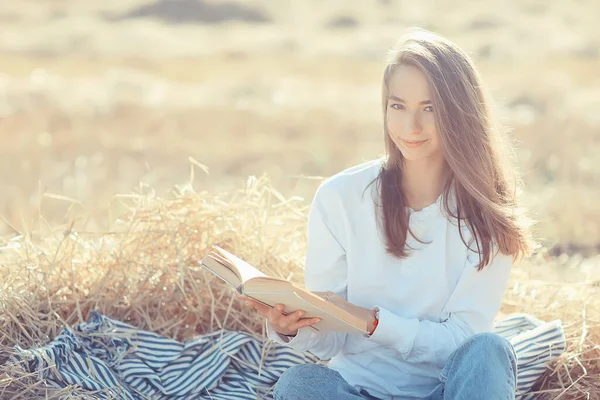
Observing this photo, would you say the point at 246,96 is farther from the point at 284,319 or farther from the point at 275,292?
the point at 275,292

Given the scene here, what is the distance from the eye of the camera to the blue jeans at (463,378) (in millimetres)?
2881

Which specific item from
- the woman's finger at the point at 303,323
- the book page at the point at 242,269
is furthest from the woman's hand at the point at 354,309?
the book page at the point at 242,269

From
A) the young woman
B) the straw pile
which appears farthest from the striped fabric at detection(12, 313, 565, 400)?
the young woman

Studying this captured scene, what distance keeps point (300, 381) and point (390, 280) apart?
0.50 meters

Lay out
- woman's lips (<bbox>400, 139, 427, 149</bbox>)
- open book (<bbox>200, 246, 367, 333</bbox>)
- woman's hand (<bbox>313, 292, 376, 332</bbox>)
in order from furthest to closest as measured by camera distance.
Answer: woman's lips (<bbox>400, 139, 427, 149</bbox>) → woman's hand (<bbox>313, 292, 376, 332</bbox>) → open book (<bbox>200, 246, 367, 333</bbox>)

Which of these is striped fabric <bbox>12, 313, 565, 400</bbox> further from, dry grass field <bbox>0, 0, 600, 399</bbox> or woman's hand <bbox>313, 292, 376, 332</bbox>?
woman's hand <bbox>313, 292, 376, 332</bbox>

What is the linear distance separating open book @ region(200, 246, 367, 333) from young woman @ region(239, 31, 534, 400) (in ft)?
0.62

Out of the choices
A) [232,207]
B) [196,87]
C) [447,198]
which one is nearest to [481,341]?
[447,198]

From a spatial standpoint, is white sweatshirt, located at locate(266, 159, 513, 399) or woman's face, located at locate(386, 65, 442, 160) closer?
woman's face, located at locate(386, 65, 442, 160)

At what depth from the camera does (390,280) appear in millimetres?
3318

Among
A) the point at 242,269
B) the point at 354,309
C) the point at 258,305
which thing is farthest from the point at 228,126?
the point at 242,269

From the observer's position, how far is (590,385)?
3.62 metres

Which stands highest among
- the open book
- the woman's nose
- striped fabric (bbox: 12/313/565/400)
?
the woman's nose

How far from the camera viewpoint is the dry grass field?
4.21m
